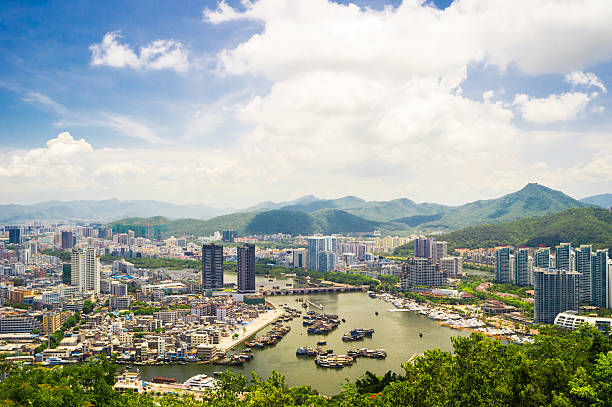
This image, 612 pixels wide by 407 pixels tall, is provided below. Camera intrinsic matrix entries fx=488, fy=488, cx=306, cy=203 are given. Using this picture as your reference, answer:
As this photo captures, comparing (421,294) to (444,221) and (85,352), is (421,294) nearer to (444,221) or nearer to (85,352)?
(85,352)

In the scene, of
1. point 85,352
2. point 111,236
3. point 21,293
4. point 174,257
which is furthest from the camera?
point 111,236

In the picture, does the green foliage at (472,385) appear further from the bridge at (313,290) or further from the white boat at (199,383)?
the bridge at (313,290)

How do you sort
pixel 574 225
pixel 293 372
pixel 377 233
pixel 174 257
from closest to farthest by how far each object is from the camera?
pixel 293 372, pixel 574 225, pixel 174 257, pixel 377 233

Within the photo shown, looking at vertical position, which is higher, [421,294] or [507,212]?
[507,212]

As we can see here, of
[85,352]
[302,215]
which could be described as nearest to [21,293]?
[85,352]

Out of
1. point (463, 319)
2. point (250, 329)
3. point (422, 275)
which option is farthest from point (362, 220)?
point (250, 329)

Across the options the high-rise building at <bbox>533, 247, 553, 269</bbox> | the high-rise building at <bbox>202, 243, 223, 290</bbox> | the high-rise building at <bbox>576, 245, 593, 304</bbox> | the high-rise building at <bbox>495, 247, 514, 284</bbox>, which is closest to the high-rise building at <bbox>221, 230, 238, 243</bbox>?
the high-rise building at <bbox>202, 243, 223, 290</bbox>

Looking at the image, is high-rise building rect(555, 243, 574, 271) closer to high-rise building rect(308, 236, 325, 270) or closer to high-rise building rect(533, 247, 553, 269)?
high-rise building rect(533, 247, 553, 269)
